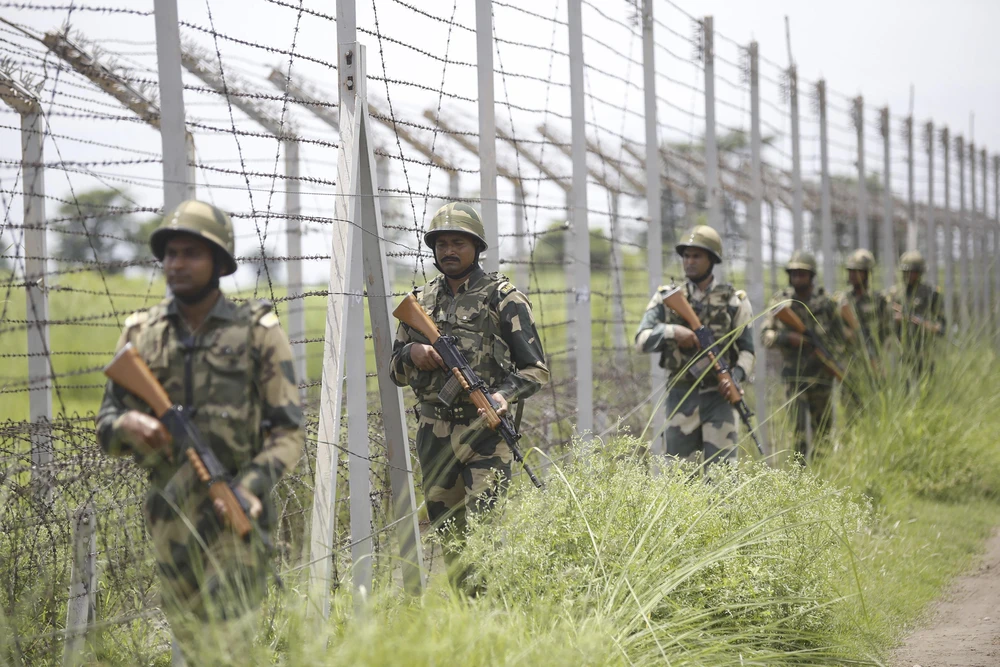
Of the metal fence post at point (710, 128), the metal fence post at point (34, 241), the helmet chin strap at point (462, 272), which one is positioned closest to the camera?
the helmet chin strap at point (462, 272)


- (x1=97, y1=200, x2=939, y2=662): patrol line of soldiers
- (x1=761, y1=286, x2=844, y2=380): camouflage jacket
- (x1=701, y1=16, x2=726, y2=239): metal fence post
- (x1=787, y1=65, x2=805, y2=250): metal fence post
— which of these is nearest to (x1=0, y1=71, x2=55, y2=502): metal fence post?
(x1=97, y1=200, x2=939, y2=662): patrol line of soldiers

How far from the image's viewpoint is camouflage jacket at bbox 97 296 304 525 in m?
2.78

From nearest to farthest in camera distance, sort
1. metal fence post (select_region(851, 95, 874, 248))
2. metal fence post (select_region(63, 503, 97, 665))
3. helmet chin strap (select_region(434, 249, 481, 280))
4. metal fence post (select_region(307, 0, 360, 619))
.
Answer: metal fence post (select_region(63, 503, 97, 665)) → metal fence post (select_region(307, 0, 360, 619)) → helmet chin strap (select_region(434, 249, 481, 280)) → metal fence post (select_region(851, 95, 874, 248))

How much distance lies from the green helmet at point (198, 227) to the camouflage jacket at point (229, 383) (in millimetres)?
164

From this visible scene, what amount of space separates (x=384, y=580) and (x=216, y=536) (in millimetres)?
545

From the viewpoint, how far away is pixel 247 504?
266 centimetres

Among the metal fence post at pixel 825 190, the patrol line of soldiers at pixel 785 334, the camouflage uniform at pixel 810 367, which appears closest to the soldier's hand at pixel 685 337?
the patrol line of soldiers at pixel 785 334

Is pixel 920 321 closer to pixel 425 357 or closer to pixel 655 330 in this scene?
pixel 655 330

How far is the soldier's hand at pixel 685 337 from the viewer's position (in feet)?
18.0

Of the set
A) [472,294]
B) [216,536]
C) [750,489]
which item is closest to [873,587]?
[750,489]

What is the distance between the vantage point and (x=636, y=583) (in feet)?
10.5

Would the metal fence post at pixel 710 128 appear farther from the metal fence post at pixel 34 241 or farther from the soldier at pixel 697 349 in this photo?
the metal fence post at pixel 34 241

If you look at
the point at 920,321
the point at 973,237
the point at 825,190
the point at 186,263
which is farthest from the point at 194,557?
the point at 973,237

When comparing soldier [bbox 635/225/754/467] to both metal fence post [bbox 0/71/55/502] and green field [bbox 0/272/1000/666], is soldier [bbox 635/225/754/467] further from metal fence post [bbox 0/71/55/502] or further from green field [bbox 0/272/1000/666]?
metal fence post [bbox 0/71/55/502]
